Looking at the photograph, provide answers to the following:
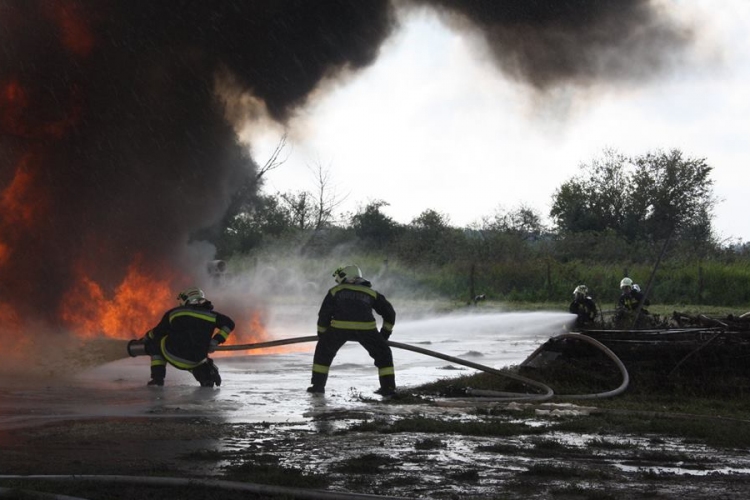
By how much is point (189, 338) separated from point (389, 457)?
16.1ft

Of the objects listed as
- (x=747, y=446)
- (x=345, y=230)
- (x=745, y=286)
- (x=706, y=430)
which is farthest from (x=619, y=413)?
(x=345, y=230)

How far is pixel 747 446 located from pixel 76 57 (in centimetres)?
1310

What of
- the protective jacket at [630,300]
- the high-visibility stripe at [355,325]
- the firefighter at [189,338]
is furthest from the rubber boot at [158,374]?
the protective jacket at [630,300]

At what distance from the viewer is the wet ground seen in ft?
19.8

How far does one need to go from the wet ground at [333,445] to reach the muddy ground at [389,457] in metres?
0.01

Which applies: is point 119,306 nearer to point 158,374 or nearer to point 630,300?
point 158,374

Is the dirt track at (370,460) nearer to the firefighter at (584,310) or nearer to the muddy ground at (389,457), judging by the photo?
the muddy ground at (389,457)

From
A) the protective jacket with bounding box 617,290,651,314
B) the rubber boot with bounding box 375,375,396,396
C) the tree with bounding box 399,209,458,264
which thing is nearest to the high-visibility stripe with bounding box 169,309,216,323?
the rubber boot with bounding box 375,375,396,396

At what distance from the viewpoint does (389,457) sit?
686 cm

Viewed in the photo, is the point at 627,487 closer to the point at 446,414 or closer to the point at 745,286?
the point at 446,414

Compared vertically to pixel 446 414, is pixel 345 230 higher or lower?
higher

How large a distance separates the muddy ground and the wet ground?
1cm

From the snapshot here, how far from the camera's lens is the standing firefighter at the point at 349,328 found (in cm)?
1112

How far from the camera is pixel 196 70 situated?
1781cm
